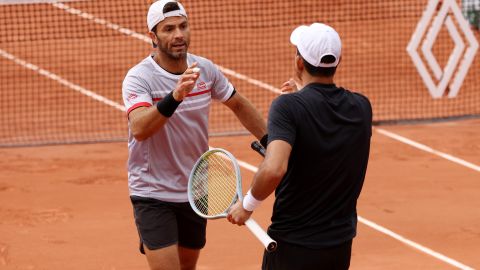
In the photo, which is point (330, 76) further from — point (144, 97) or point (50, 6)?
point (50, 6)

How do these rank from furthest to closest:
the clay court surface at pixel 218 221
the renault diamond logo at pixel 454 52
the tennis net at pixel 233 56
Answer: the renault diamond logo at pixel 454 52, the tennis net at pixel 233 56, the clay court surface at pixel 218 221

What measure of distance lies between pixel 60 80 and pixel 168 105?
13780 mm

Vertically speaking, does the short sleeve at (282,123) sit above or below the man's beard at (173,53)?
above

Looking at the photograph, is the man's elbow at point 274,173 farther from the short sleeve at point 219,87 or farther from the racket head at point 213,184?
the short sleeve at point 219,87

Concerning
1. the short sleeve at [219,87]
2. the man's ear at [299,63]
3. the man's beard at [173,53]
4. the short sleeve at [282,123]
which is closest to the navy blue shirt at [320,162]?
the short sleeve at [282,123]

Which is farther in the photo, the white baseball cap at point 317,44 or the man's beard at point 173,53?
the man's beard at point 173,53

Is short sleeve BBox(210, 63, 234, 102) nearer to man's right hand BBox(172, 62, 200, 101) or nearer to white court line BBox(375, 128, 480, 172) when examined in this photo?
man's right hand BBox(172, 62, 200, 101)

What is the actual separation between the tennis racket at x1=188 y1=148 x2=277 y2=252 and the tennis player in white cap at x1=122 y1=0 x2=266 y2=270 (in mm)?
491

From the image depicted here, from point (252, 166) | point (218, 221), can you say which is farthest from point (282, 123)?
point (252, 166)

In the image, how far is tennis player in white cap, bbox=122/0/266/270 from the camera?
6980 mm

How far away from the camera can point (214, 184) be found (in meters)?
6.51

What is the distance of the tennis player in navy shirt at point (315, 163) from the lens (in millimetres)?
5480

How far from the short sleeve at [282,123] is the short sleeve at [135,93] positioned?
1614 mm

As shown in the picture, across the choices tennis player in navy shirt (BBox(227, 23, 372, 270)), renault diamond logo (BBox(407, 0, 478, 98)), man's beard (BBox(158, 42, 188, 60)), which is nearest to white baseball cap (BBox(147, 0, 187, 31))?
man's beard (BBox(158, 42, 188, 60))
